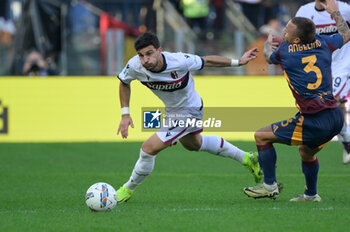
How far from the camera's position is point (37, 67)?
1591 cm

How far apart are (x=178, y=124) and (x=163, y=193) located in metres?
1.22

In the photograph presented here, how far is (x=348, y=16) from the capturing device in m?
9.22

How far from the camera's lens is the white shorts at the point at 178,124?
7.08 meters

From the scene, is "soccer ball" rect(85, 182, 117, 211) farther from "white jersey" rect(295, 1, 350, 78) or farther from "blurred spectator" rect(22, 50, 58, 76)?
"blurred spectator" rect(22, 50, 58, 76)

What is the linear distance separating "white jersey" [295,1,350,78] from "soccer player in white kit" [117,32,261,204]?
252 cm

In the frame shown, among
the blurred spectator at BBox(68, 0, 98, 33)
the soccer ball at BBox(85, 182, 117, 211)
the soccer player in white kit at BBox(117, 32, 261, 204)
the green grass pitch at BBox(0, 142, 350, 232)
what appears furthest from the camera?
the blurred spectator at BBox(68, 0, 98, 33)

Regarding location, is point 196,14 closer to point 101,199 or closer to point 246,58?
point 246,58

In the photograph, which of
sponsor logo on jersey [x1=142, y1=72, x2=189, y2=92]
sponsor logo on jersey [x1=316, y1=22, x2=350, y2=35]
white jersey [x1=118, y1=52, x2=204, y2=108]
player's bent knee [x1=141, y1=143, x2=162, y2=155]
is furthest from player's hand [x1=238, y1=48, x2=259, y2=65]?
sponsor logo on jersey [x1=316, y1=22, x2=350, y2=35]

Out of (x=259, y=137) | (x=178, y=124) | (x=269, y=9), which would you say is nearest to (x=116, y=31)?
(x=269, y=9)

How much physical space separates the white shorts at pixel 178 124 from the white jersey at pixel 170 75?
16cm

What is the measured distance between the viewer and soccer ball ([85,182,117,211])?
21.3 feet

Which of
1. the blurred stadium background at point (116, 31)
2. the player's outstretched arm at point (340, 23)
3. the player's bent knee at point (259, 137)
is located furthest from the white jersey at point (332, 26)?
the blurred stadium background at point (116, 31)

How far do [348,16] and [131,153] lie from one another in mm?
4805

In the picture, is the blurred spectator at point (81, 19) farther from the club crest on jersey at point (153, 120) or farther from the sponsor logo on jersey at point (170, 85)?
the sponsor logo on jersey at point (170, 85)
